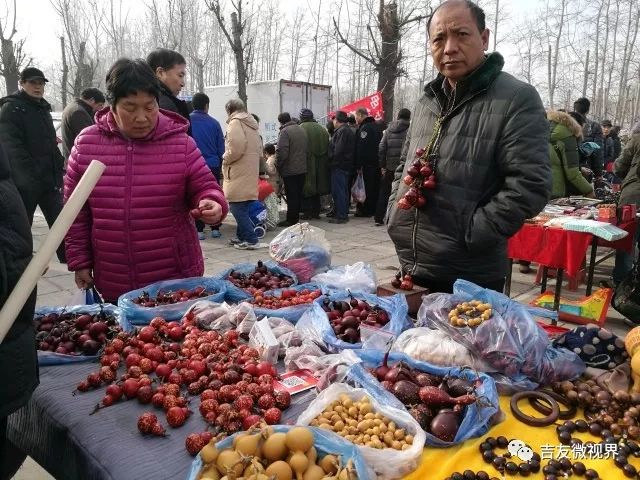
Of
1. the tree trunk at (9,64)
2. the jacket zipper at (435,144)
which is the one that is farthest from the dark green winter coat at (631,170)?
the tree trunk at (9,64)

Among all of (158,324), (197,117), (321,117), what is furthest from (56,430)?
(321,117)

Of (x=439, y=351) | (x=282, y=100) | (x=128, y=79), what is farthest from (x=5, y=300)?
(x=282, y=100)

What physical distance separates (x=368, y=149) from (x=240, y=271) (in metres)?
6.61

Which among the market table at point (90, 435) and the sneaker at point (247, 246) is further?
the sneaker at point (247, 246)

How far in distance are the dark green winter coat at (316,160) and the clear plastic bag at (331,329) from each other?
6.91 m

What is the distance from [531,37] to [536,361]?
126ft

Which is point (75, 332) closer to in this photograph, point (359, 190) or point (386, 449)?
point (386, 449)

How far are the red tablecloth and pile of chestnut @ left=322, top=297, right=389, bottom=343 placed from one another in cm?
254

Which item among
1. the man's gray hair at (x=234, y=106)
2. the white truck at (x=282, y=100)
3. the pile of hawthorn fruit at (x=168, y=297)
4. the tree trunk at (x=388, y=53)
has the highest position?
the tree trunk at (x=388, y=53)

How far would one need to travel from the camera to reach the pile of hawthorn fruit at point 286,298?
266 cm

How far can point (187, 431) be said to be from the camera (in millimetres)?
1585

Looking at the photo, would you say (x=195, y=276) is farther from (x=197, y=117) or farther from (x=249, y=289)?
(x=197, y=117)

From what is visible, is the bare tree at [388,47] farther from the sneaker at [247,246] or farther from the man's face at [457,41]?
the man's face at [457,41]

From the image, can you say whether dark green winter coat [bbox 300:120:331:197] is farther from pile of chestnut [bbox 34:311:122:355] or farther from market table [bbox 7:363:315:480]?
market table [bbox 7:363:315:480]
